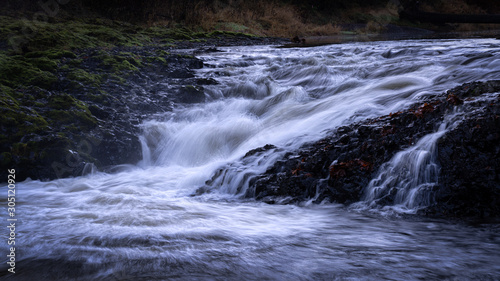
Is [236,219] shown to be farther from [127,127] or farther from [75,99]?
[75,99]

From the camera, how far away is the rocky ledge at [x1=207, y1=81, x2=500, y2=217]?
314 cm

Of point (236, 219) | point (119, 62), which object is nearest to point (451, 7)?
point (119, 62)

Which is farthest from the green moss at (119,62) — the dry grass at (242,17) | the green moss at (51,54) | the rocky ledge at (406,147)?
the dry grass at (242,17)

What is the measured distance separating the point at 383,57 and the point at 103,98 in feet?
22.3

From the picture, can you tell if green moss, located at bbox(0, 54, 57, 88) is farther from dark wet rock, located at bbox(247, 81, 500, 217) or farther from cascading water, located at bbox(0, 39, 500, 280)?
dark wet rock, located at bbox(247, 81, 500, 217)

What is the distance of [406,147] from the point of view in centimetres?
364

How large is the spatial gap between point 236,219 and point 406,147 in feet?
5.87

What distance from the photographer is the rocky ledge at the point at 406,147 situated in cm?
314

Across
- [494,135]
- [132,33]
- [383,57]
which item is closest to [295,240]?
[494,135]

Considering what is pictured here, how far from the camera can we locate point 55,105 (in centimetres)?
576

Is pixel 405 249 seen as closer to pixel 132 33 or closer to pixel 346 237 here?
pixel 346 237

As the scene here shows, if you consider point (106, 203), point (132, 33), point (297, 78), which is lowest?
point (106, 203)

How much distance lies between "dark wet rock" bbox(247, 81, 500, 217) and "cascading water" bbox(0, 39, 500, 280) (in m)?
0.16

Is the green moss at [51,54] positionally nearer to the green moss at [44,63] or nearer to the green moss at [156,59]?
the green moss at [44,63]
